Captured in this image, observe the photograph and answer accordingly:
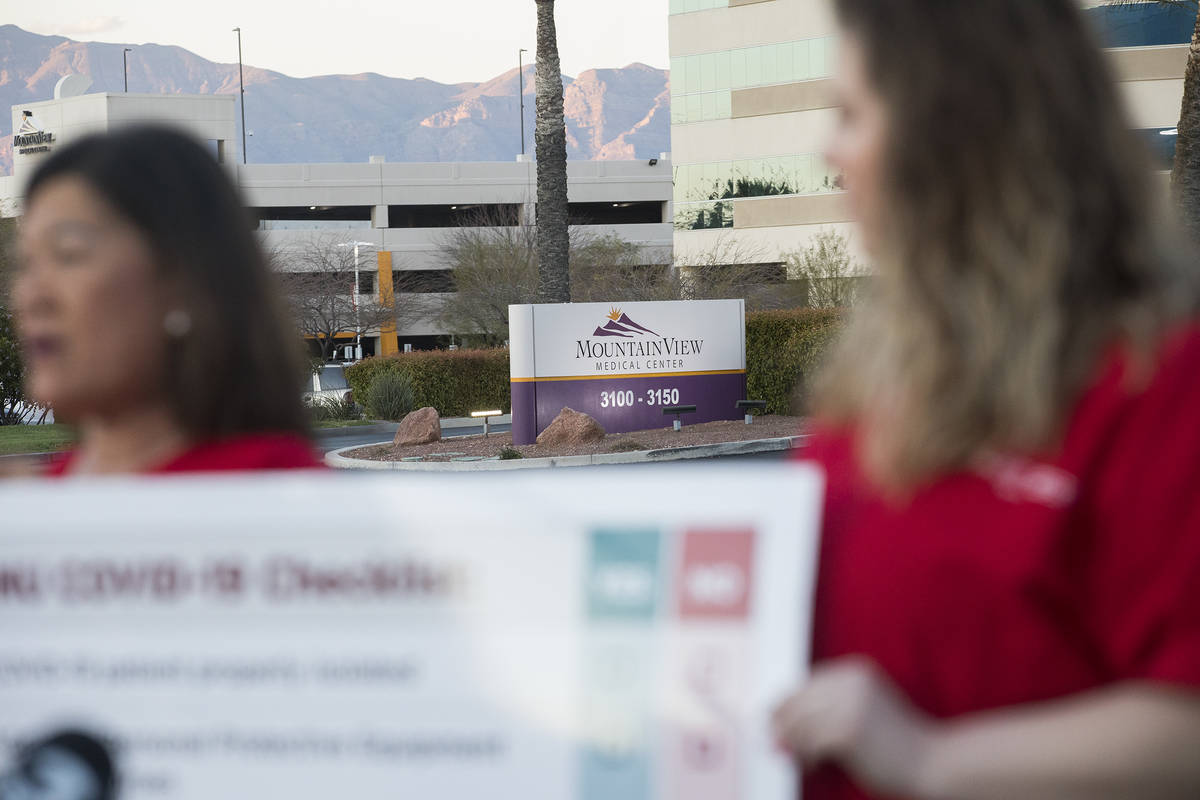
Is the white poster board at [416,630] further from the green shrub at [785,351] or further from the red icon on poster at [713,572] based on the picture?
the green shrub at [785,351]

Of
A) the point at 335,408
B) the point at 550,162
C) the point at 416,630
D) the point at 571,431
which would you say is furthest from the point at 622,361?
the point at 416,630

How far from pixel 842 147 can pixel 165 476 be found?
3.04 feet

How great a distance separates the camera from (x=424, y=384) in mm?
32156

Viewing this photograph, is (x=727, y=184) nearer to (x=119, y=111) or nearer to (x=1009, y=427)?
(x=119, y=111)

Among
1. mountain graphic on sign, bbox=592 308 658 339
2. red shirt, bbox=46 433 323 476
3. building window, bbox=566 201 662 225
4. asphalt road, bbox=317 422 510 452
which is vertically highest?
building window, bbox=566 201 662 225

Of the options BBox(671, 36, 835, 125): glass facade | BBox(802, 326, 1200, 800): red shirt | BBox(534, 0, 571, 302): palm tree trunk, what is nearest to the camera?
BBox(802, 326, 1200, 800): red shirt

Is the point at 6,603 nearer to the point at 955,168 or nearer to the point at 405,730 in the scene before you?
the point at 405,730

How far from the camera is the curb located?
17.0 metres

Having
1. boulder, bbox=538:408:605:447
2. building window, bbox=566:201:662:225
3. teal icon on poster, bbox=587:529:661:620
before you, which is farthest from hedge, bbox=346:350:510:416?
building window, bbox=566:201:662:225

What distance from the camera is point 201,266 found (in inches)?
63.9

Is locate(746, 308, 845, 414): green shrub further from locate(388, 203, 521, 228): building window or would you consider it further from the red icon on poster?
locate(388, 203, 521, 228): building window

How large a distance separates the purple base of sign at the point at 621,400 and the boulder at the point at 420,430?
5.54ft

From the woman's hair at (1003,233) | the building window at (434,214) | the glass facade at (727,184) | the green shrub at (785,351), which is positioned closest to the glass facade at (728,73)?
the glass facade at (727,184)

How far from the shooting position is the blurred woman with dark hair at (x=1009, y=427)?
1170 mm
